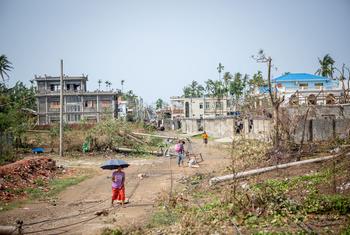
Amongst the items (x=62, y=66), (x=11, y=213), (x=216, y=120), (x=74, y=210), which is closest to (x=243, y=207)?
(x=74, y=210)

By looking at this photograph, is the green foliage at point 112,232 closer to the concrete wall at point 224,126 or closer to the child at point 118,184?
the child at point 118,184

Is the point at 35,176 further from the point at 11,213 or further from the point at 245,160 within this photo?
the point at 245,160

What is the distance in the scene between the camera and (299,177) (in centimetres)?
1170

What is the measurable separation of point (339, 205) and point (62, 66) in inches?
870

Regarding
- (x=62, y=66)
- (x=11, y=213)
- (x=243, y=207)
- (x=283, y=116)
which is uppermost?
(x=62, y=66)

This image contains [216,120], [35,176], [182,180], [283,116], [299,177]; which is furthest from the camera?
[216,120]

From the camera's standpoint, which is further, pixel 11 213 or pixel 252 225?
pixel 11 213

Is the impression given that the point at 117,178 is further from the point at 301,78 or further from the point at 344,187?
the point at 301,78

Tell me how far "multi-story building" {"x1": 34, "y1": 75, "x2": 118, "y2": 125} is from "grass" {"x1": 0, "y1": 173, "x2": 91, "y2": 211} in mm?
41975

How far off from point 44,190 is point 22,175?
1.99 metres

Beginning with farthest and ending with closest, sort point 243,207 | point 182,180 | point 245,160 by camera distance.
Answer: point 245,160
point 182,180
point 243,207

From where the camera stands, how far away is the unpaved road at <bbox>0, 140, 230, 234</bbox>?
8.62 metres

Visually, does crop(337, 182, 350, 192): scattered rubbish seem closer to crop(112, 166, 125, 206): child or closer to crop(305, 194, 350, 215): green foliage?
crop(305, 194, 350, 215): green foliage

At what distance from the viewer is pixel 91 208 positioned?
1066 cm
